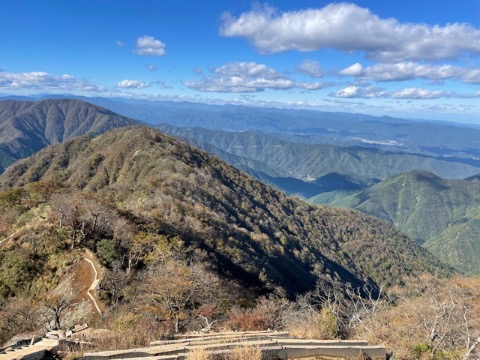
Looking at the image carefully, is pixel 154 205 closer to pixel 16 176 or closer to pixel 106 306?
pixel 106 306

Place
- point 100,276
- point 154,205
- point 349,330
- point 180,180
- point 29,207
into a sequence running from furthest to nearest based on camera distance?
point 180,180 < point 154,205 < point 29,207 < point 100,276 < point 349,330

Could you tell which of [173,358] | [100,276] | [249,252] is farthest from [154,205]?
[173,358]

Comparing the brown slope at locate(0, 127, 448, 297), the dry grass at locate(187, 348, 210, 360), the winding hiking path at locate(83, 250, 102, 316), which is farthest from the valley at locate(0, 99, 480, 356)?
the dry grass at locate(187, 348, 210, 360)

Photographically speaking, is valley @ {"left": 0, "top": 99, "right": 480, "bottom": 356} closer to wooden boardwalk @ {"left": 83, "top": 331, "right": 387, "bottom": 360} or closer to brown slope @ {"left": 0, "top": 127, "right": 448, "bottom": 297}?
brown slope @ {"left": 0, "top": 127, "right": 448, "bottom": 297}

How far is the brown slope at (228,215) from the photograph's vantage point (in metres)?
62.1

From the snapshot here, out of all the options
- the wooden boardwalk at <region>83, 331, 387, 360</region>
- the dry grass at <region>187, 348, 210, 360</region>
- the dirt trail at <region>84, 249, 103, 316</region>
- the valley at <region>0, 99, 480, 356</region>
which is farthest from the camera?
the dirt trail at <region>84, 249, 103, 316</region>

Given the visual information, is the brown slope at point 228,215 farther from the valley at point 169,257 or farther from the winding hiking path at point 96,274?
the winding hiking path at point 96,274

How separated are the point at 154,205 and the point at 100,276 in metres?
33.5

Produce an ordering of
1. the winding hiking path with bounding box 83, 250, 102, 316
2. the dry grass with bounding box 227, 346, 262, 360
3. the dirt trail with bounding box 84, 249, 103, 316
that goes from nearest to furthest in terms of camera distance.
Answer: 1. the dry grass with bounding box 227, 346, 262, 360
2. the winding hiking path with bounding box 83, 250, 102, 316
3. the dirt trail with bounding box 84, 249, 103, 316

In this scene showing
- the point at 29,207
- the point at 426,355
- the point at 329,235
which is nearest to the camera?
the point at 426,355

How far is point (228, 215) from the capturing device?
308 ft

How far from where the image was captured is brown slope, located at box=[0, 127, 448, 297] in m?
62.1

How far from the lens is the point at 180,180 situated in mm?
89312

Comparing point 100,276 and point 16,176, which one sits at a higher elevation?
point 100,276
